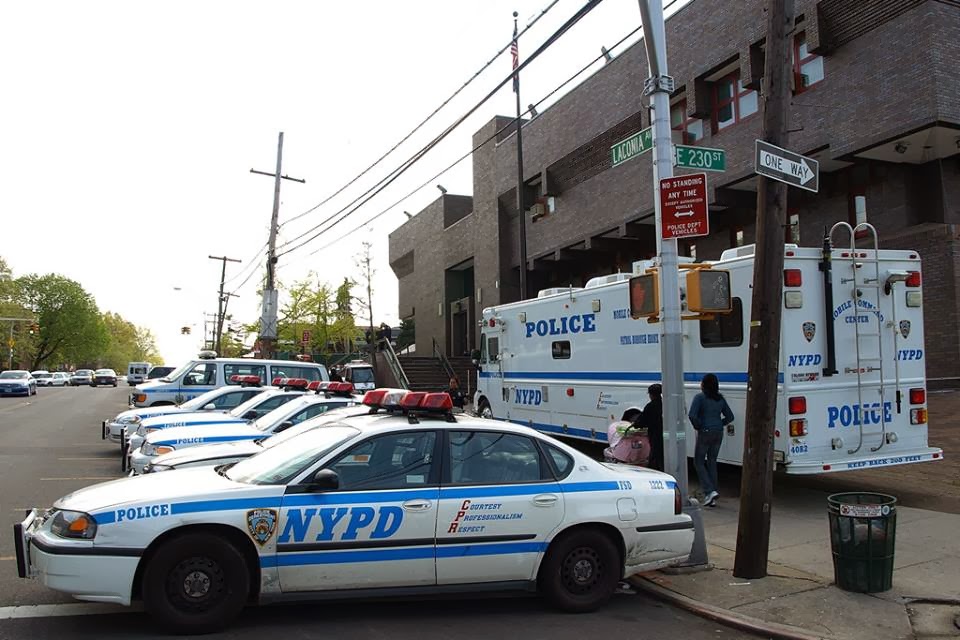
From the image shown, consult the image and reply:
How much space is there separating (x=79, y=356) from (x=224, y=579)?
105 metres

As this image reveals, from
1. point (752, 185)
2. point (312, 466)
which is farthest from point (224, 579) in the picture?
point (752, 185)

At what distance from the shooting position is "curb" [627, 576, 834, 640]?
205 inches

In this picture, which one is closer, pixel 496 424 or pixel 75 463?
pixel 496 424

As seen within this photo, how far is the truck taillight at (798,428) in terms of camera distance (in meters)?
8.93

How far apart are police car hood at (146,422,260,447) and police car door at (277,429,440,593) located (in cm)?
509

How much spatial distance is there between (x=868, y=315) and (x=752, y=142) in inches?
392

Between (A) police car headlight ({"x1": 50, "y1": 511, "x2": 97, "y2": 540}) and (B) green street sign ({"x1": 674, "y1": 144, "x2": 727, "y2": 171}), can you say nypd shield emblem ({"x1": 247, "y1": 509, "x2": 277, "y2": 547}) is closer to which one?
(A) police car headlight ({"x1": 50, "y1": 511, "x2": 97, "y2": 540})

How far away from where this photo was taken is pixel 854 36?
16.0 meters

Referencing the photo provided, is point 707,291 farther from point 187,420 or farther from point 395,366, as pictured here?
point 395,366

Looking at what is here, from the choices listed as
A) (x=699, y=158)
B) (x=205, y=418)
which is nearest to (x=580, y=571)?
(x=699, y=158)

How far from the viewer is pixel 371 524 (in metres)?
5.21

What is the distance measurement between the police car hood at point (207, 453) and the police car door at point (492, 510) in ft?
10.8

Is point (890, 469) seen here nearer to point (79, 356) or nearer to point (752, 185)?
point (752, 185)

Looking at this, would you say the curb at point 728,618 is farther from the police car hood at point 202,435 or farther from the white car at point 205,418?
the white car at point 205,418
